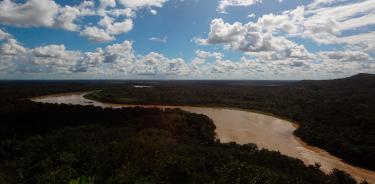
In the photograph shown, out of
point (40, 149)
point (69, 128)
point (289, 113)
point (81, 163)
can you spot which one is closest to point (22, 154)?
point (40, 149)

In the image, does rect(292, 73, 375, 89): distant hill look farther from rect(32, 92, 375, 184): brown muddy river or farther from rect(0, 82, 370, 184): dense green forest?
rect(0, 82, 370, 184): dense green forest

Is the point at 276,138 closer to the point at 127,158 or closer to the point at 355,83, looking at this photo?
the point at 127,158

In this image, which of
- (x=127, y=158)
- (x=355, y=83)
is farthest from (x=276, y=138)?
(x=355, y=83)

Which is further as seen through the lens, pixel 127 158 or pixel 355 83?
pixel 355 83

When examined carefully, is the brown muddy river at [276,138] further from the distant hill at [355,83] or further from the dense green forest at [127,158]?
the distant hill at [355,83]

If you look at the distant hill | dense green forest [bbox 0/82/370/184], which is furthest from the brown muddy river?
the distant hill

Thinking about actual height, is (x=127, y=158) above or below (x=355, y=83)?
below

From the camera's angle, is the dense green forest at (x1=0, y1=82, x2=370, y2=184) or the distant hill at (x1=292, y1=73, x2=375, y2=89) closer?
the dense green forest at (x1=0, y1=82, x2=370, y2=184)

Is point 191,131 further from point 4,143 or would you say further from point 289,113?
point 289,113
